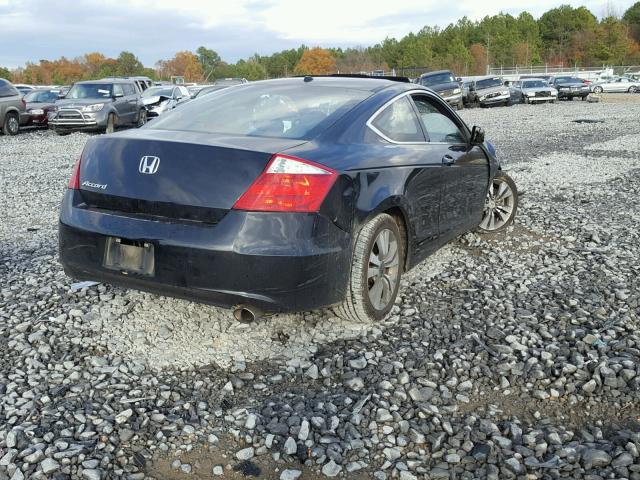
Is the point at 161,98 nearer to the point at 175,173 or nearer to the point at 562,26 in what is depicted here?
the point at 175,173

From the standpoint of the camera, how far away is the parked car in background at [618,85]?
158ft

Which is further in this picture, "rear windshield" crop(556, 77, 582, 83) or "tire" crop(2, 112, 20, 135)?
"rear windshield" crop(556, 77, 582, 83)

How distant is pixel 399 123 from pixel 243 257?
5.76ft

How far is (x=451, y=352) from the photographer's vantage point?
12.0 ft

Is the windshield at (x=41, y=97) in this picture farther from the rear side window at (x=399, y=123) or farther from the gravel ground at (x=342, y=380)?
the rear side window at (x=399, y=123)

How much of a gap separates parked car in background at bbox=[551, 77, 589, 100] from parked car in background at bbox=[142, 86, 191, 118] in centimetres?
2412

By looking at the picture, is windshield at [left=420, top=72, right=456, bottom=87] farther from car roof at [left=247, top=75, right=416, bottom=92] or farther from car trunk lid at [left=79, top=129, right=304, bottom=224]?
car trunk lid at [left=79, top=129, right=304, bottom=224]

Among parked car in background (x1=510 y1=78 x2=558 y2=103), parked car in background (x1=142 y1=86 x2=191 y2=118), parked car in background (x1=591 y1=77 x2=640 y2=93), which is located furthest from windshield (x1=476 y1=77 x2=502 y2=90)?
parked car in background (x1=142 y1=86 x2=191 y2=118)

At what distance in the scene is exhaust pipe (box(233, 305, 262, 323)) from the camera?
3.32 meters

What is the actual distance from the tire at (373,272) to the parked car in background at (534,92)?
33938mm

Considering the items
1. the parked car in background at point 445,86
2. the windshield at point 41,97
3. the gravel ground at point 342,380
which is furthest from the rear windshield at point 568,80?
the gravel ground at point 342,380

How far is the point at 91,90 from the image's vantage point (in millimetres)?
20156

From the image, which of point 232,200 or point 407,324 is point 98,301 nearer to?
point 232,200

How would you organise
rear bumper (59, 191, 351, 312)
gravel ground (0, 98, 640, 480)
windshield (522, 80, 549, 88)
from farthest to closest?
windshield (522, 80, 549, 88) → rear bumper (59, 191, 351, 312) → gravel ground (0, 98, 640, 480)
